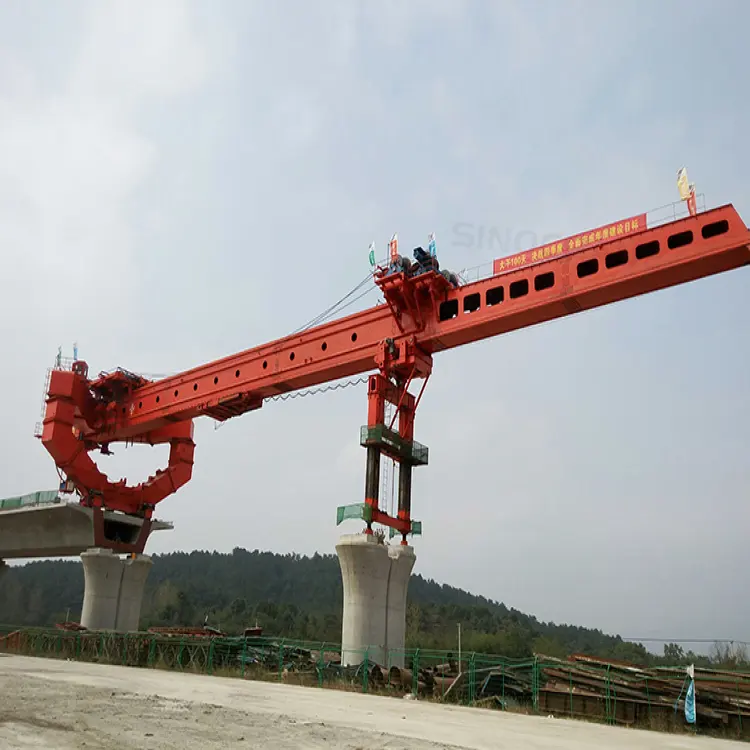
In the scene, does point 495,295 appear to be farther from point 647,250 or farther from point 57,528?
point 57,528

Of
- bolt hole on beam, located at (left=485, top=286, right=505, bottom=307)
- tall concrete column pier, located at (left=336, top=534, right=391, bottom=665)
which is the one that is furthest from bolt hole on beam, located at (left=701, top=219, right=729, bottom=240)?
tall concrete column pier, located at (left=336, top=534, right=391, bottom=665)

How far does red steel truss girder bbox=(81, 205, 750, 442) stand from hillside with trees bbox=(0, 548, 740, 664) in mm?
25363

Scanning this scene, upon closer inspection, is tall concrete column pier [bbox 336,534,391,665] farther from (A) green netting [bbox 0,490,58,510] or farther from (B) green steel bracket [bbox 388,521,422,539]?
(A) green netting [bbox 0,490,58,510]

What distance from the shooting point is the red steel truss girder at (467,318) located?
20.0 m

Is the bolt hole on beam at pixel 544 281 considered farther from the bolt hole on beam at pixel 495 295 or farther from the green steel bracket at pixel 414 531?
the green steel bracket at pixel 414 531

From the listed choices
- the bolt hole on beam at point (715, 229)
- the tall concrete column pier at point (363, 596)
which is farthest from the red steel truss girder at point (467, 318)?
the tall concrete column pier at point (363, 596)

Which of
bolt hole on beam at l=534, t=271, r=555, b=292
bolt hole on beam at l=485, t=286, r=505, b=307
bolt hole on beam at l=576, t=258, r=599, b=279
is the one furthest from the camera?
bolt hole on beam at l=485, t=286, r=505, b=307

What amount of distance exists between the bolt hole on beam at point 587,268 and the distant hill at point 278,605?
3137cm

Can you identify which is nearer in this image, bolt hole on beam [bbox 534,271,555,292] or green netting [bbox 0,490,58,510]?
bolt hole on beam [bbox 534,271,555,292]

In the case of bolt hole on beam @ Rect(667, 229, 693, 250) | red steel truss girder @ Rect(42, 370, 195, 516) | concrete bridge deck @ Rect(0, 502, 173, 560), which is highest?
bolt hole on beam @ Rect(667, 229, 693, 250)

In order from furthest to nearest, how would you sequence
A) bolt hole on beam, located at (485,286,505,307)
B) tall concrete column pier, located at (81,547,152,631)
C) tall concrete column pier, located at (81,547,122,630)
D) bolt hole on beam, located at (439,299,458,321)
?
tall concrete column pier, located at (81,547,152,631)
tall concrete column pier, located at (81,547,122,630)
bolt hole on beam, located at (439,299,458,321)
bolt hole on beam, located at (485,286,505,307)

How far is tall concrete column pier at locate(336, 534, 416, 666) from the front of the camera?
22.9m

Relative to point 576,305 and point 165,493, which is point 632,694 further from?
point 165,493

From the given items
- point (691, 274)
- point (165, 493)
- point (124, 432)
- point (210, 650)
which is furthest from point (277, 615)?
point (691, 274)
